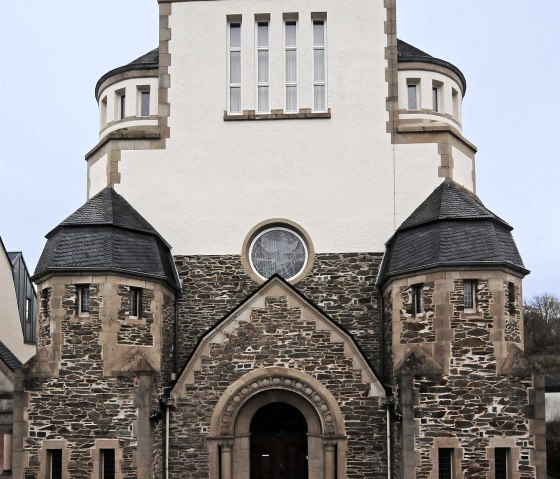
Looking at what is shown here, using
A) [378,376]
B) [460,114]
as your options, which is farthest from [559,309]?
[378,376]

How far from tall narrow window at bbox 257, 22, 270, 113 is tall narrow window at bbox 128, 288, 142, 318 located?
6.76m

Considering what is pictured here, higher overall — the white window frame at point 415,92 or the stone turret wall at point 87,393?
the white window frame at point 415,92

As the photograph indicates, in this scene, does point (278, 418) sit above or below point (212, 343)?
below

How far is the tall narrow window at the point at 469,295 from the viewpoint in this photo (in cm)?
2192

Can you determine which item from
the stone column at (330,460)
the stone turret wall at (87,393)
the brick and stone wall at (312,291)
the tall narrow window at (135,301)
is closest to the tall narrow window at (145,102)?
the brick and stone wall at (312,291)

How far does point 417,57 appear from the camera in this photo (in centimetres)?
2692

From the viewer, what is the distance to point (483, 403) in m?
21.4

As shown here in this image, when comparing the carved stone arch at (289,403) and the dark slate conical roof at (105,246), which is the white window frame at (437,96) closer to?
the dark slate conical roof at (105,246)

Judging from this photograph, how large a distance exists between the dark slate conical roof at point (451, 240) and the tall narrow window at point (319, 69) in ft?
14.9

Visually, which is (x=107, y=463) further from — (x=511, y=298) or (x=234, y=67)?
(x=234, y=67)

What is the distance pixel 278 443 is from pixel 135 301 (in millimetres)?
5103

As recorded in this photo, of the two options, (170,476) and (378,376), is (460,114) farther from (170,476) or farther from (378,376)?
(170,476)

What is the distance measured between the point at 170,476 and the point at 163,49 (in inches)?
474

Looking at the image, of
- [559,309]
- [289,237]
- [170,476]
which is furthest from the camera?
[559,309]
